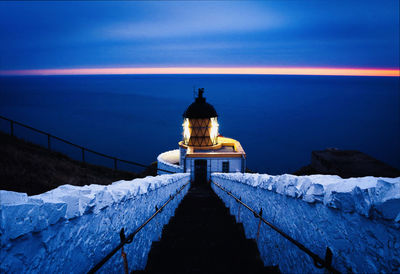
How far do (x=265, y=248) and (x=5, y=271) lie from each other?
3.39 metres

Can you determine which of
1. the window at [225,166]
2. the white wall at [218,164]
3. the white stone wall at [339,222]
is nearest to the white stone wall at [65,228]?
the white stone wall at [339,222]

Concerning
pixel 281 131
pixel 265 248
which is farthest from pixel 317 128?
pixel 265 248

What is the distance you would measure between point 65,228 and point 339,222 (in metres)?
2.42

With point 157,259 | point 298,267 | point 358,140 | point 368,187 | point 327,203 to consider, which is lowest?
point 358,140

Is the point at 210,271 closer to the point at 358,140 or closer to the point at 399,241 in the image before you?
the point at 399,241

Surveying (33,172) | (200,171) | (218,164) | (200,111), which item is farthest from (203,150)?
(33,172)

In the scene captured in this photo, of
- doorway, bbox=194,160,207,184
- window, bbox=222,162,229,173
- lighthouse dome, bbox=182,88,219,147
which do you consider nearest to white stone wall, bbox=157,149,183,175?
doorway, bbox=194,160,207,184

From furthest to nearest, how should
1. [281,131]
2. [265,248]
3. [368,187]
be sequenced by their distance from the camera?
[281,131] < [265,248] < [368,187]

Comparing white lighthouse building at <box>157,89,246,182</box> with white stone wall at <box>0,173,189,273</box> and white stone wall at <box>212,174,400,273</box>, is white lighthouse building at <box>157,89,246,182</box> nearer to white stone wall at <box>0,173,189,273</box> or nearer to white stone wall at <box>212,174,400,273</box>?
white stone wall at <box>212,174,400,273</box>

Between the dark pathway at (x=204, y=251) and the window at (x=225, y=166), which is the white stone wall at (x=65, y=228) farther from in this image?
the window at (x=225, y=166)

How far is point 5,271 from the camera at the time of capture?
65.9 inches

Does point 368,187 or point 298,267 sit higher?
point 368,187

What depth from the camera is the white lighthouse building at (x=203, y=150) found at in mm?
18483

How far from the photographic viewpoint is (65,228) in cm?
217
